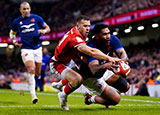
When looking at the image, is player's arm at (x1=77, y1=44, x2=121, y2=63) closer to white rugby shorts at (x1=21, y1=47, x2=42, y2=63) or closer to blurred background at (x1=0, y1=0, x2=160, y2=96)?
white rugby shorts at (x1=21, y1=47, x2=42, y2=63)

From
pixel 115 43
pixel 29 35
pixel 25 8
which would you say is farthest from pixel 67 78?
pixel 25 8

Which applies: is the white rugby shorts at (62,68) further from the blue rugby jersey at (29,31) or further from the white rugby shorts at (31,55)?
the blue rugby jersey at (29,31)

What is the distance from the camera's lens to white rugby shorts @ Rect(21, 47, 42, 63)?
24.1 feet

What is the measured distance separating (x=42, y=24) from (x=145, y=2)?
10.8 meters

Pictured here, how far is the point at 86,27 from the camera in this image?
17.4 feet

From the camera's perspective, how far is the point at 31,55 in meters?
7.42

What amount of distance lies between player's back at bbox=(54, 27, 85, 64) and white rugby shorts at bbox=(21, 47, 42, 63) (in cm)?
200

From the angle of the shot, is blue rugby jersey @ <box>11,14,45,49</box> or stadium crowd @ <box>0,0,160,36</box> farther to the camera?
stadium crowd @ <box>0,0,160,36</box>

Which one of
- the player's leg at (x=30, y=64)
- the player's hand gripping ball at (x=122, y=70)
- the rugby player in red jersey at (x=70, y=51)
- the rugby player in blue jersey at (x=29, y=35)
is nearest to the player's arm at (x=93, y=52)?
the rugby player in red jersey at (x=70, y=51)

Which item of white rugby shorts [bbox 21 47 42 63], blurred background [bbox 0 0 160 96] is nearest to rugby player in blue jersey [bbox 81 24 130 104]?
white rugby shorts [bbox 21 47 42 63]

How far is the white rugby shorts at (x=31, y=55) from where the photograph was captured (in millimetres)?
7348

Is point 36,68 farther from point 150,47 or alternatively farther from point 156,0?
point 150,47

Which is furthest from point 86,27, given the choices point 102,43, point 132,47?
point 132,47

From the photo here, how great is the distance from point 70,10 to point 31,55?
2281 centimetres
